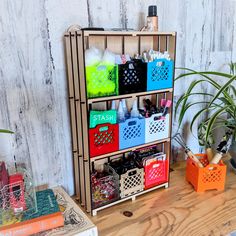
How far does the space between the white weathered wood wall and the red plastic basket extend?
1.21ft

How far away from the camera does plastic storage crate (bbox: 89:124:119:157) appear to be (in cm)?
106

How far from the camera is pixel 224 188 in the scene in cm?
133

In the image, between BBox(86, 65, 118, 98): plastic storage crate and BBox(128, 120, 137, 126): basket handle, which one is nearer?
BBox(86, 65, 118, 98): plastic storage crate

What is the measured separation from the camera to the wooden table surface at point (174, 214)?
103 centimetres

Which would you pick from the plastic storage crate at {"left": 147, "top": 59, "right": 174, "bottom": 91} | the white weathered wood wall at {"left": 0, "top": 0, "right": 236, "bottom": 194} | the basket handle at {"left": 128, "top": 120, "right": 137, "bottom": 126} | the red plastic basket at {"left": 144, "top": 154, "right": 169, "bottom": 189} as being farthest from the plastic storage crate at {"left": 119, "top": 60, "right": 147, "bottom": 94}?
the red plastic basket at {"left": 144, "top": 154, "right": 169, "bottom": 189}

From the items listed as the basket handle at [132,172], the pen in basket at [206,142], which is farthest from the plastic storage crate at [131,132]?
the pen in basket at [206,142]

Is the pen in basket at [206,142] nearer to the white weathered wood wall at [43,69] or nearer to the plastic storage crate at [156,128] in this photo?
the plastic storage crate at [156,128]

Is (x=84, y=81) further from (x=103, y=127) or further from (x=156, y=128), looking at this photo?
(x=156, y=128)

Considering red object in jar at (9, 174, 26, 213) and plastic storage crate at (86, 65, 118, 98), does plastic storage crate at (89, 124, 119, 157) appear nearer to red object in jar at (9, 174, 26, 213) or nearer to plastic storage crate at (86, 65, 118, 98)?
plastic storage crate at (86, 65, 118, 98)

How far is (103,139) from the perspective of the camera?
109 cm

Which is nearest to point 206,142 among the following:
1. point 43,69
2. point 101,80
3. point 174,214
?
point 174,214

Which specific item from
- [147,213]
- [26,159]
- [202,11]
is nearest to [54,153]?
[26,159]

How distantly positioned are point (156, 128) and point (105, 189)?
362 millimetres

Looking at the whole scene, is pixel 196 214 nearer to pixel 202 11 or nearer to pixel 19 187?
pixel 19 187
